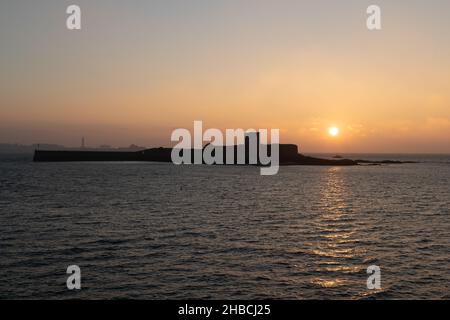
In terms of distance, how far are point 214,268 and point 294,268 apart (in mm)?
4572

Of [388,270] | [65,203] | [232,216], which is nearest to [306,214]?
[232,216]

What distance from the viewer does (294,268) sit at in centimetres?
2492

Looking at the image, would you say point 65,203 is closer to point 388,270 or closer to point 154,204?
point 154,204

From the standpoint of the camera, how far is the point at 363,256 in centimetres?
2828

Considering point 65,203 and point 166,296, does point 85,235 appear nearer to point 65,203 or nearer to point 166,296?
point 166,296

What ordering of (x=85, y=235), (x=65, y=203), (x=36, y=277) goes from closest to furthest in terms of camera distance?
(x=36, y=277)
(x=85, y=235)
(x=65, y=203)

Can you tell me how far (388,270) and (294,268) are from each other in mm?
5274
